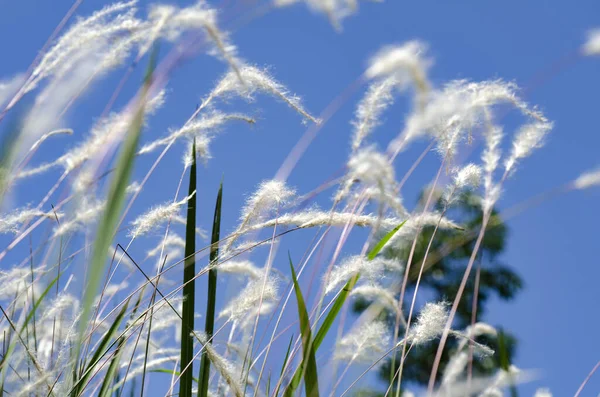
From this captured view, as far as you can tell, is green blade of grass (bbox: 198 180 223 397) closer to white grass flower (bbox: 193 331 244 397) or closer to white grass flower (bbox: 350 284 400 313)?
white grass flower (bbox: 193 331 244 397)

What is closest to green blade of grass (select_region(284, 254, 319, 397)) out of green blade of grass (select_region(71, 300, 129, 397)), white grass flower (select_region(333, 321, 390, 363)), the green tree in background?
green blade of grass (select_region(71, 300, 129, 397))

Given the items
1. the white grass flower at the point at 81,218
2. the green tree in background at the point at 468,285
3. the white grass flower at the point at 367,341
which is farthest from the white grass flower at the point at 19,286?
the green tree in background at the point at 468,285

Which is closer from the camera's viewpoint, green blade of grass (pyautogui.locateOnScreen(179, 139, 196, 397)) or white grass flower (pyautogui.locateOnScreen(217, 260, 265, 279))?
green blade of grass (pyautogui.locateOnScreen(179, 139, 196, 397))

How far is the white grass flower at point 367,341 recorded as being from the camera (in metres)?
1.57

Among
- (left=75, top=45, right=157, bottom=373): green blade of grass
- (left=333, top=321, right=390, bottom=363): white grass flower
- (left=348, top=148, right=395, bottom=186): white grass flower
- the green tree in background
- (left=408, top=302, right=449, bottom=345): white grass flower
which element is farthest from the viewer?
the green tree in background

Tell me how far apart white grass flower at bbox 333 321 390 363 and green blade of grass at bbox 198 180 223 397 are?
0.47m

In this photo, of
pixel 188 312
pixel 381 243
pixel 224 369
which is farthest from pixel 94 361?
pixel 381 243

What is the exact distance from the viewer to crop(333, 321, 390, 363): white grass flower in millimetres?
1573

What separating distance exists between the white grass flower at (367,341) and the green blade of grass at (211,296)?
18.5 inches

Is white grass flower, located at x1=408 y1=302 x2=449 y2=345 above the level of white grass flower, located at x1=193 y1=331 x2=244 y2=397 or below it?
above

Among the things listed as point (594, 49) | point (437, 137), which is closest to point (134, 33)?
point (437, 137)

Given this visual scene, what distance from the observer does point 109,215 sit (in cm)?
83

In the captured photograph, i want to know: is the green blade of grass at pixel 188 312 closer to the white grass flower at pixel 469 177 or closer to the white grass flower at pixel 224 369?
the white grass flower at pixel 224 369

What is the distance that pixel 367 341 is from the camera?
1.58 metres
